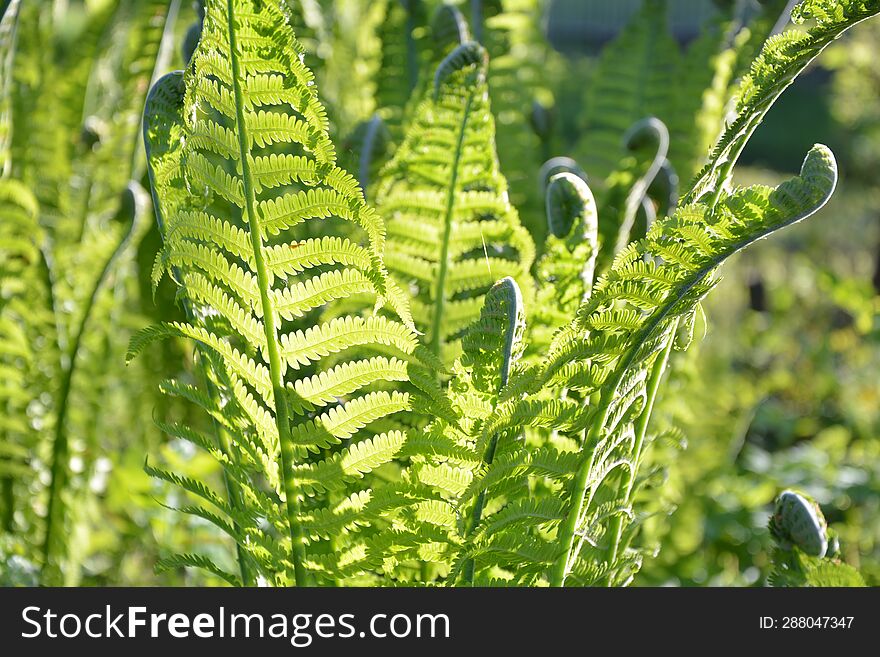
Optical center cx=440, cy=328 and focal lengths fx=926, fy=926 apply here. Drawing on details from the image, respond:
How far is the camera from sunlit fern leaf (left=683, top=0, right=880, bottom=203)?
1.81 feet

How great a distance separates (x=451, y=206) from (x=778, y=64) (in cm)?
28

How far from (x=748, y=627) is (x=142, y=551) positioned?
1125mm

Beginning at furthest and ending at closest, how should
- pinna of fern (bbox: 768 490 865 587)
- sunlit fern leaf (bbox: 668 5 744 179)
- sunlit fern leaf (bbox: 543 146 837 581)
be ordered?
sunlit fern leaf (bbox: 668 5 744 179), pinna of fern (bbox: 768 490 865 587), sunlit fern leaf (bbox: 543 146 837 581)

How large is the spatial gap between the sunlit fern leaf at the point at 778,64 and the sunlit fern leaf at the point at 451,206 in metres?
0.19

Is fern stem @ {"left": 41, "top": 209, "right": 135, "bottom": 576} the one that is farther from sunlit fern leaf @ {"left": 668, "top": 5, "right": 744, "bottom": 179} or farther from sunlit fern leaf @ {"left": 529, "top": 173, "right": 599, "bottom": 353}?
sunlit fern leaf @ {"left": 668, "top": 5, "right": 744, "bottom": 179}

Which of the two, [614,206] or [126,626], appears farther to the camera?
[614,206]

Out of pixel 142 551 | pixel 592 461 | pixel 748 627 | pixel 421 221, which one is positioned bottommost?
pixel 142 551

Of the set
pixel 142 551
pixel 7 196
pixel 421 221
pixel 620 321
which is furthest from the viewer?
pixel 142 551

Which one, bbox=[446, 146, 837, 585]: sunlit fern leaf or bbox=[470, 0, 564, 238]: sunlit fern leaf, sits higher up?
bbox=[470, 0, 564, 238]: sunlit fern leaf

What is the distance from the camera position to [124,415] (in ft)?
5.15

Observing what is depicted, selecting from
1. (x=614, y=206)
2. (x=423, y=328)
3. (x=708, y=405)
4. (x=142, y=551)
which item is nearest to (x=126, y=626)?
(x=423, y=328)

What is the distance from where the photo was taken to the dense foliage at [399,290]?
586 millimetres

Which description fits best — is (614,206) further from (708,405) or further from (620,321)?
(708,405)

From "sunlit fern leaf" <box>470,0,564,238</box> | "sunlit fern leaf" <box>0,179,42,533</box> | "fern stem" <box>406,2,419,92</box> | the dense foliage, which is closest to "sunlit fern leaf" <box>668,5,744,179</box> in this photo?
the dense foliage
